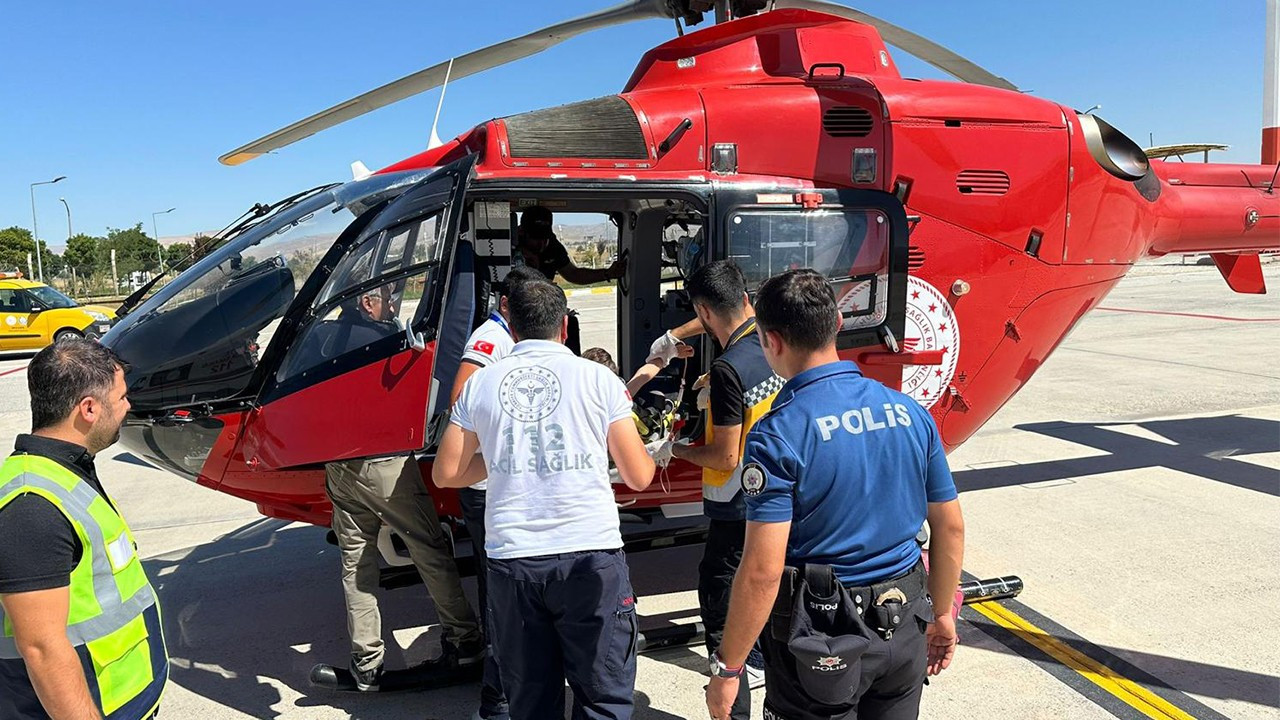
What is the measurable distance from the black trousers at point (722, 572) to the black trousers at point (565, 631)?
0.80 m

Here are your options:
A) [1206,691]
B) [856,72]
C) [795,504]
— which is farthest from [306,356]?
[1206,691]

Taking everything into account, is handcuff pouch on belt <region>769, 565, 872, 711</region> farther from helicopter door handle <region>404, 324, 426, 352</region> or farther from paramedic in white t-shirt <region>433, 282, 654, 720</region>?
helicopter door handle <region>404, 324, 426, 352</region>

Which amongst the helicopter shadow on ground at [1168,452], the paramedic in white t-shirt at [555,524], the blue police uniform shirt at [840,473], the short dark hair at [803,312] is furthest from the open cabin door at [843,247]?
the helicopter shadow on ground at [1168,452]

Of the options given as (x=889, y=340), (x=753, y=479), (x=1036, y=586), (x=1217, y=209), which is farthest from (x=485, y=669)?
(x=1217, y=209)

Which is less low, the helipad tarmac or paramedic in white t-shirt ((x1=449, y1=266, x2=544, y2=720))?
paramedic in white t-shirt ((x1=449, y1=266, x2=544, y2=720))

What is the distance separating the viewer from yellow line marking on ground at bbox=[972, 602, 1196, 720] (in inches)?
137

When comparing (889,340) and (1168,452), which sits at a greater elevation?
(889,340)

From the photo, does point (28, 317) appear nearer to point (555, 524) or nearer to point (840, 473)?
point (555, 524)

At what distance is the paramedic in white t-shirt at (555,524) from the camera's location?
2.52m

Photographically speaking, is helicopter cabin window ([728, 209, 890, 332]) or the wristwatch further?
helicopter cabin window ([728, 209, 890, 332])

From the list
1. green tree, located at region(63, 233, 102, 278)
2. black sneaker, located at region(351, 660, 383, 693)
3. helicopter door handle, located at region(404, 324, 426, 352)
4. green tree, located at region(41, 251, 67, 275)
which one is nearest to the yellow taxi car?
black sneaker, located at region(351, 660, 383, 693)

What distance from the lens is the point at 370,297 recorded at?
146 inches

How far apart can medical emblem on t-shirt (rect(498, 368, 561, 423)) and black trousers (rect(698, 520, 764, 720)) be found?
1.12 m

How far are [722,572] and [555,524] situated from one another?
1107 mm
